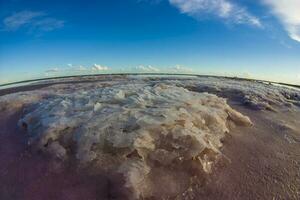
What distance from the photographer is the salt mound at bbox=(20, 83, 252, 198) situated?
3963 mm

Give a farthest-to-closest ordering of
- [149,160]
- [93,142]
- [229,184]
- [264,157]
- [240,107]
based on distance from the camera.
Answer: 1. [240,107]
2. [264,157]
3. [93,142]
4. [149,160]
5. [229,184]

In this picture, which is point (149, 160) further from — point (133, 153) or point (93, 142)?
point (93, 142)

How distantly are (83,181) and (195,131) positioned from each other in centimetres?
220

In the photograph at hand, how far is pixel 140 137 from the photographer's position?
4.44m

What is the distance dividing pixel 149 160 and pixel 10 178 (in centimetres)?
246

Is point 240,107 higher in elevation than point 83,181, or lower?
higher

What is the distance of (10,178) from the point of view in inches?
170

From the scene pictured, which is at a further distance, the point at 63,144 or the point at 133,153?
the point at 63,144

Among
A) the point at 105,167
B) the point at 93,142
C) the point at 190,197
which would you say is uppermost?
the point at 93,142

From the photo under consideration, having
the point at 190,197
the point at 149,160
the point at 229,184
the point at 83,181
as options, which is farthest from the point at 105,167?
the point at 229,184

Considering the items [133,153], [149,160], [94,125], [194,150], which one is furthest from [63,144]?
[194,150]

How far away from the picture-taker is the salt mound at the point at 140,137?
396 centimetres

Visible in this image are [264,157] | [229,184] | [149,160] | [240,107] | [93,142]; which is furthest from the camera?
[240,107]

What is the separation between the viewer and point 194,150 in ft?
14.1
